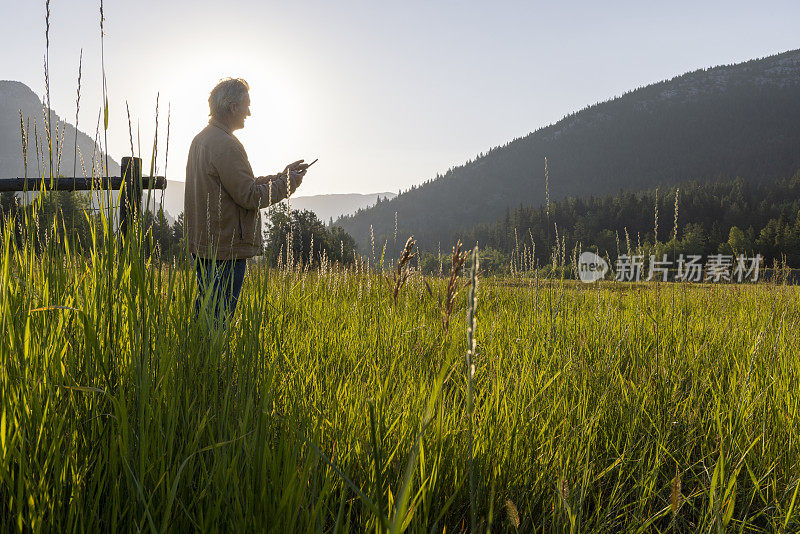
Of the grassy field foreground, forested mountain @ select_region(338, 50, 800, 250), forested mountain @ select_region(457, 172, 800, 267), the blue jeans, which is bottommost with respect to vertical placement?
the grassy field foreground

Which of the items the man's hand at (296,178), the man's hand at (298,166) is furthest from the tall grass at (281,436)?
the man's hand at (298,166)

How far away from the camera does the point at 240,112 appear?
3410 mm

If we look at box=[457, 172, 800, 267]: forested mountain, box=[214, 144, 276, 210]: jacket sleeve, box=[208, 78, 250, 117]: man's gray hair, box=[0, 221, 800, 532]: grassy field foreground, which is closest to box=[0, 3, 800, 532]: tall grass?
box=[0, 221, 800, 532]: grassy field foreground

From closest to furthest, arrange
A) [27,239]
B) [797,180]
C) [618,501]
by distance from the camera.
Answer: [618,501] → [27,239] → [797,180]

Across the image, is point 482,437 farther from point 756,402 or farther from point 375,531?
point 756,402

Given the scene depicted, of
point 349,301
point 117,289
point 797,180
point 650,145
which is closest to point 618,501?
point 117,289

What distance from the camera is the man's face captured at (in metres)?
3.38

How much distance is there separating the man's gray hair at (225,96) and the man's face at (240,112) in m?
0.03

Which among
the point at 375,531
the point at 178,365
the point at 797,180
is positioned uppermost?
the point at 797,180

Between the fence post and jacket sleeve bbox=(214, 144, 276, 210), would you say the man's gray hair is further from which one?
the fence post

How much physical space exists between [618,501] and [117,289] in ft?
5.44

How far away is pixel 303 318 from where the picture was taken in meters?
3.25

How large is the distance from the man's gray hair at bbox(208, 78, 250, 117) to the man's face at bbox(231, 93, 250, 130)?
29mm

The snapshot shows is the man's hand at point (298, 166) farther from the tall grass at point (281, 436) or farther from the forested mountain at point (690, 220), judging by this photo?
the forested mountain at point (690, 220)
